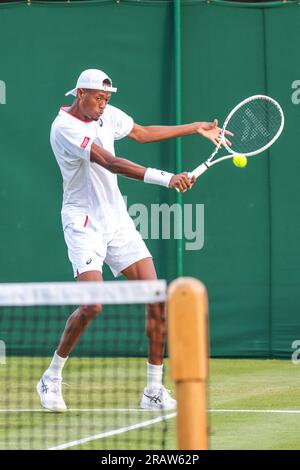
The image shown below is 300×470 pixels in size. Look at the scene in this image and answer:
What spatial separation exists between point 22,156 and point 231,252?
192 cm

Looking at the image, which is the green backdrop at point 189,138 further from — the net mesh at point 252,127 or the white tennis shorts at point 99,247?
the white tennis shorts at point 99,247

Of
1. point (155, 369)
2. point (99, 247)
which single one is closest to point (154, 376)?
point (155, 369)

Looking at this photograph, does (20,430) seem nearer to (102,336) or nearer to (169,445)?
(169,445)

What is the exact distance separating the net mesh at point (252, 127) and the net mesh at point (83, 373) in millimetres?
1440

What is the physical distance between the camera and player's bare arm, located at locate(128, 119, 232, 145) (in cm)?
767

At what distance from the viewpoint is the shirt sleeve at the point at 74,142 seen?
7.35 m

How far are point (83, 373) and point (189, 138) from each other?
2205 mm

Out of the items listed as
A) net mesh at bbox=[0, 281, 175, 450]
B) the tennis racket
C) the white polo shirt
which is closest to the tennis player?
the white polo shirt

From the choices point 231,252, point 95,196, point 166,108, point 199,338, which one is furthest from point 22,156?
point 199,338

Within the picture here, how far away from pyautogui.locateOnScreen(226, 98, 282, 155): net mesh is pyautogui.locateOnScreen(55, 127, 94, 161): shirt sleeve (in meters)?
1.81

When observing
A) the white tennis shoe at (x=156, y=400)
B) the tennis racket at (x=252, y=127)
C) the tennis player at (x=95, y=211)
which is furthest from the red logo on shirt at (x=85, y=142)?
the tennis racket at (x=252, y=127)

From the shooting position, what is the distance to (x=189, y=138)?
401 inches

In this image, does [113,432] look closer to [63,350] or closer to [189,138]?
[63,350]
